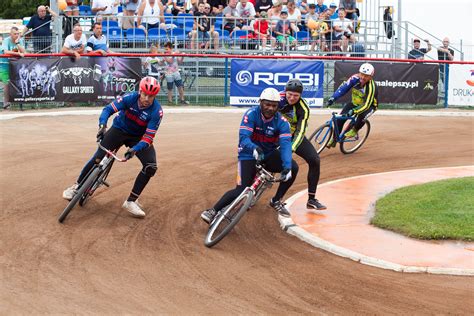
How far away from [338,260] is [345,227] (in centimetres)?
154

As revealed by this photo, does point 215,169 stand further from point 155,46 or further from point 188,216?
point 155,46

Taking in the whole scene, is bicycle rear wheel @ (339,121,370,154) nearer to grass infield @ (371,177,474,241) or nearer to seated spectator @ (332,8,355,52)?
grass infield @ (371,177,474,241)

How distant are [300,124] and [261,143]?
1.20 metres

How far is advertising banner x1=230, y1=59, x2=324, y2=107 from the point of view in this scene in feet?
78.4

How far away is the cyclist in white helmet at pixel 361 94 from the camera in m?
15.9

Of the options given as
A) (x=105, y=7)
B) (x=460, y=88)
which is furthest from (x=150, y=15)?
(x=460, y=88)

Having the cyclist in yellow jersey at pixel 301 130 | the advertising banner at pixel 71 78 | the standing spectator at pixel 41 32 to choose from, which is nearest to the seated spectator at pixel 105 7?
the standing spectator at pixel 41 32

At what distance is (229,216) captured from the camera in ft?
31.6

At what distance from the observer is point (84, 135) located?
729 inches

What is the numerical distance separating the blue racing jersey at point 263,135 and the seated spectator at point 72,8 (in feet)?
56.3

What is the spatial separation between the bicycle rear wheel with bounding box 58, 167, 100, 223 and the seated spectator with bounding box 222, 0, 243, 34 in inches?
676

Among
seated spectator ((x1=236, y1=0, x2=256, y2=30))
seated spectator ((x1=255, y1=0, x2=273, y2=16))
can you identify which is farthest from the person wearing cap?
seated spectator ((x1=255, y1=0, x2=273, y2=16))

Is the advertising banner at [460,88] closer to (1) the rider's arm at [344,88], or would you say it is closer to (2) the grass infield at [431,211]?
(1) the rider's arm at [344,88]

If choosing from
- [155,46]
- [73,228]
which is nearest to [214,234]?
[73,228]
